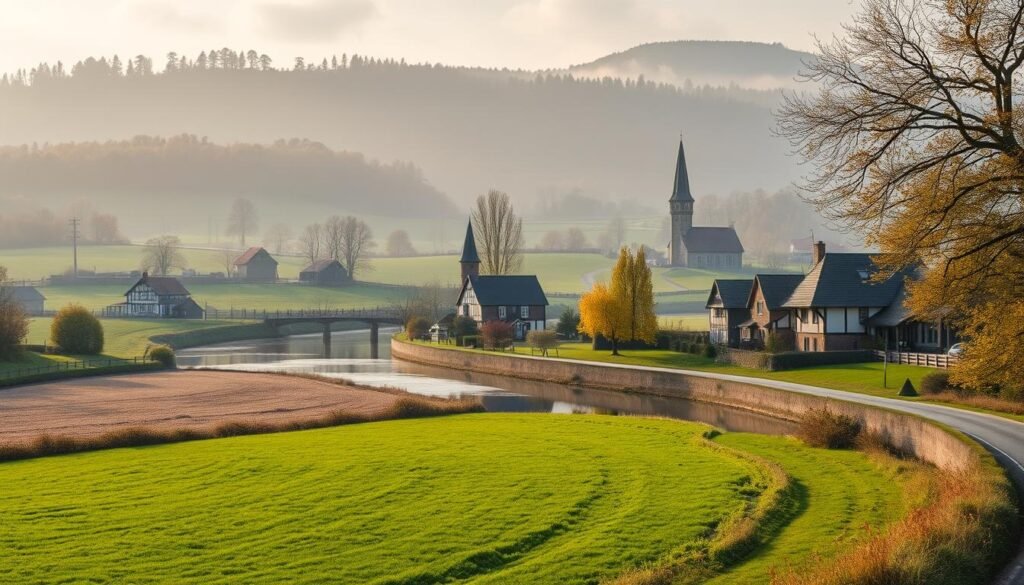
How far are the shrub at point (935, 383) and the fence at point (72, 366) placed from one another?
51.6m

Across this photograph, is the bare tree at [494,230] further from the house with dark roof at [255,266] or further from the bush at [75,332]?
the house with dark roof at [255,266]

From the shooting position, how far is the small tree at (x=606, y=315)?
3214 inches

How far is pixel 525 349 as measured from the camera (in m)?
92.8

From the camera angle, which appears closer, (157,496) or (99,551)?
(99,551)

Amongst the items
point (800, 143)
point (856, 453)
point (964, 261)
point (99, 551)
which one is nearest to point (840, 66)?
point (800, 143)

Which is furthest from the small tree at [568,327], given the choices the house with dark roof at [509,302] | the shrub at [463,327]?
the shrub at [463,327]

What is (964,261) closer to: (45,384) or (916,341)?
(916,341)

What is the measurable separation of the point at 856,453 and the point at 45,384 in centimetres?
5063

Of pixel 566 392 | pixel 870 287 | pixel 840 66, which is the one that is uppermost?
pixel 840 66

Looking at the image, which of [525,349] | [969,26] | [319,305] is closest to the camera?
[969,26]

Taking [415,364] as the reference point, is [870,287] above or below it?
above

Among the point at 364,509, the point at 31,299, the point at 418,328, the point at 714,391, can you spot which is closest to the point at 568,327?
the point at 418,328

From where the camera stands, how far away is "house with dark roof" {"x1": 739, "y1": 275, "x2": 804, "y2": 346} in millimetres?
75250

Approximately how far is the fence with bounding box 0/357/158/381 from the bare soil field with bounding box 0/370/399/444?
8.02 feet
